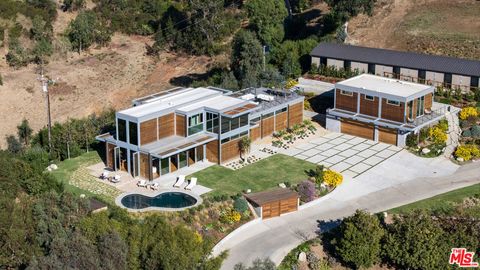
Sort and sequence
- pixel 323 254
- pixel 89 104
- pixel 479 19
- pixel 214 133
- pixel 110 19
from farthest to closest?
pixel 110 19 → pixel 479 19 → pixel 89 104 → pixel 214 133 → pixel 323 254

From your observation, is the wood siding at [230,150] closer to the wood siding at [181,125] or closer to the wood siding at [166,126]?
the wood siding at [181,125]

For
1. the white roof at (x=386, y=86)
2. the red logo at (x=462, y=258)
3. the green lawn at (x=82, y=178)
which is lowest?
the red logo at (x=462, y=258)

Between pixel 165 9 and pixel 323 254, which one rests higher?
pixel 165 9

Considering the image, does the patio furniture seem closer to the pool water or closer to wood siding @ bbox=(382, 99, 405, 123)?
the pool water

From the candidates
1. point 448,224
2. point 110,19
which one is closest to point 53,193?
point 448,224

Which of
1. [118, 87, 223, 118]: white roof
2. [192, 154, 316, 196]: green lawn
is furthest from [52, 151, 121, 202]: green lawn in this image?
[192, 154, 316, 196]: green lawn

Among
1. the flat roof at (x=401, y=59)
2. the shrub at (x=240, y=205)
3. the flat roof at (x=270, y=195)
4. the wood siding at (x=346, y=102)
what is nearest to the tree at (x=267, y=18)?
the flat roof at (x=401, y=59)

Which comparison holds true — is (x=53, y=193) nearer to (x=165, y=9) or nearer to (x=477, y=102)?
(x=477, y=102)
